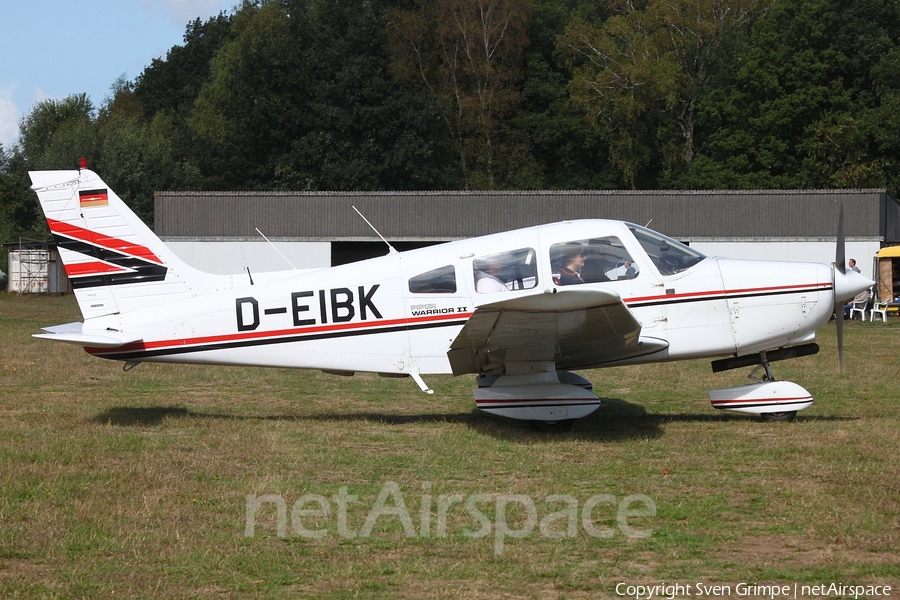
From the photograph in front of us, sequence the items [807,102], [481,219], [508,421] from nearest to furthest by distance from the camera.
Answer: [508,421], [481,219], [807,102]

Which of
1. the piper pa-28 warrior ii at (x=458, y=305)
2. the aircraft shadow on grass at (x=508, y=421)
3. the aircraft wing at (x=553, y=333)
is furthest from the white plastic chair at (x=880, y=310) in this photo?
the aircraft wing at (x=553, y=333)

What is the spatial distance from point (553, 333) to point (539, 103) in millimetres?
47150

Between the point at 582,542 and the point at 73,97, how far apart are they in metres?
83.3

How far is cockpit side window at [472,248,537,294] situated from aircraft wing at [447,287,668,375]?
593mm

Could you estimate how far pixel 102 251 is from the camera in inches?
356

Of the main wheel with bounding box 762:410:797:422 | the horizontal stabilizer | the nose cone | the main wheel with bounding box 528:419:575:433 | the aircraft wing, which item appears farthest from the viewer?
the main wheel with bounding box 762:410:797:422

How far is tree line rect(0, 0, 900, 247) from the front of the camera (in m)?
44.0

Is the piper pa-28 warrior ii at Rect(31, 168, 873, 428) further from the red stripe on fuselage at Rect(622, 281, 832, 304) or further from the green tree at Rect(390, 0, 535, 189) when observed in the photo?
the green tree at Rect(390, 0, 535, 189)

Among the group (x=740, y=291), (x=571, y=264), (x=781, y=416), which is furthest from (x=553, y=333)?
(x=781, y=416)

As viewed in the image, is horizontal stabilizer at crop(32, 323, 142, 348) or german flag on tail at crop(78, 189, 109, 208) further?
german flag on tail at crop(78, 189, 109, 208)

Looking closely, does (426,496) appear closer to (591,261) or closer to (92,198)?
(591,261)

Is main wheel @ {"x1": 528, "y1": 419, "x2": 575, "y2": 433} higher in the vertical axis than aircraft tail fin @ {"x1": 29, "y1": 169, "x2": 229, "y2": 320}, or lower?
lower

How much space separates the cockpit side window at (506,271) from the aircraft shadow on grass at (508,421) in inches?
55.1

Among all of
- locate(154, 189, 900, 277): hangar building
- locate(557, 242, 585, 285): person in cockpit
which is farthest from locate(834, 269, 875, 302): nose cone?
locate(154, 189, 900, 277): hangar building
